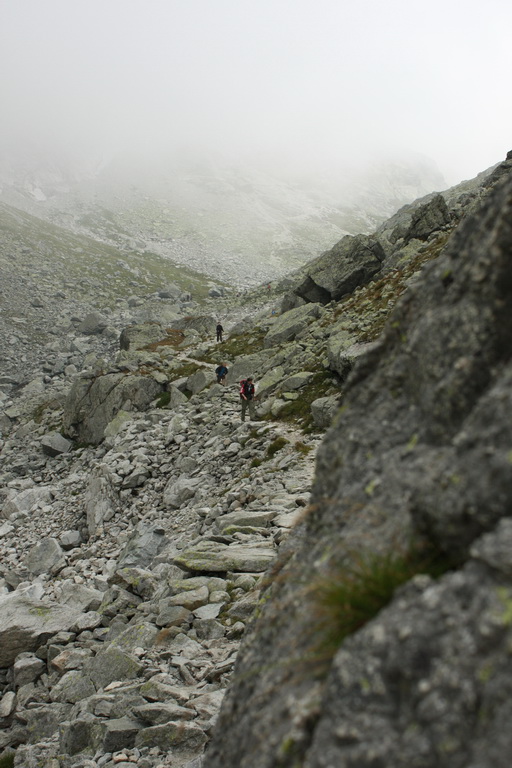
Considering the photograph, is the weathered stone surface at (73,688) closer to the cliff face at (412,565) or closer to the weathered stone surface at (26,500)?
the cliff face at (412,565)

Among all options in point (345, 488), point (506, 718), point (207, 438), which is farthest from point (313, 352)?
point (506, 718)

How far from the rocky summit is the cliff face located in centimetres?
1

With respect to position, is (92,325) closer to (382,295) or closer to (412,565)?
(382,295)

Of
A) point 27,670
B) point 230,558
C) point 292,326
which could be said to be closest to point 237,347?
point 292,326

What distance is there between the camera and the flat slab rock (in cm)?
1100

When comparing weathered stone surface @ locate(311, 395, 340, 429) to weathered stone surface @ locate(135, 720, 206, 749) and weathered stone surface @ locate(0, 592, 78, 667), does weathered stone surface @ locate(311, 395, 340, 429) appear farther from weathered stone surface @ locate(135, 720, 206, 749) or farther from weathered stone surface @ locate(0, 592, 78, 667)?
weathered stone surface @ locate(135, 720, 206, 749)

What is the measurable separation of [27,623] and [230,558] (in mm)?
5653

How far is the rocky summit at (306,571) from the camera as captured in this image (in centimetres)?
237

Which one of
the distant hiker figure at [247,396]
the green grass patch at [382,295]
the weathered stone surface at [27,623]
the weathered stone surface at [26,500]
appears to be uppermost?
the green grass patch at [382,295]

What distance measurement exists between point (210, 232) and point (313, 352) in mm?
143832

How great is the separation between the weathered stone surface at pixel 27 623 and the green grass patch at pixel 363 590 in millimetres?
11255

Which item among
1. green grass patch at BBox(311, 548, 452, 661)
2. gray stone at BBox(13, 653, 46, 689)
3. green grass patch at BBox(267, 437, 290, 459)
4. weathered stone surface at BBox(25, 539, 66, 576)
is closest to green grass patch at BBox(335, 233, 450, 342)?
green grass patch at BBox(267, 437, 290, 459)

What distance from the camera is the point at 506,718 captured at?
1.93 m

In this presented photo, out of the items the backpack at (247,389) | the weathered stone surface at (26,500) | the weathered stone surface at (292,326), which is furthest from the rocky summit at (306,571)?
the weathered stone surface at (292,326)
